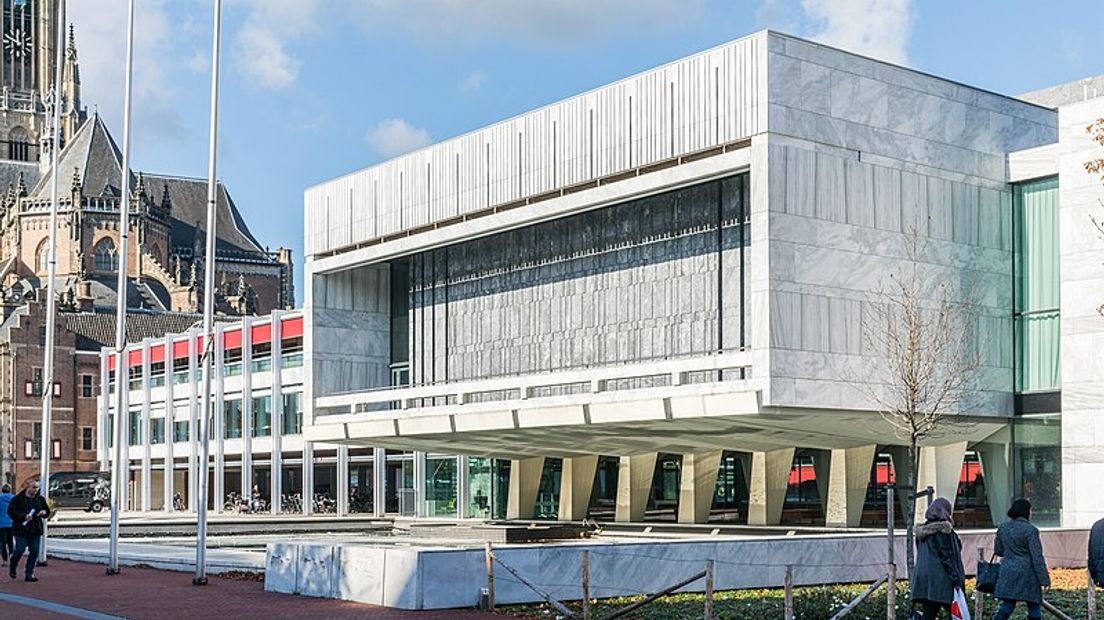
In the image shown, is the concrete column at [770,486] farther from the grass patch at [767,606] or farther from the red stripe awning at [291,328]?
the red stripe awning at [291,328]

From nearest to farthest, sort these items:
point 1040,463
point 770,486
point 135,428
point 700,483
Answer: point 1040,463 < point 770,486 < point 700,483 < point 135,428

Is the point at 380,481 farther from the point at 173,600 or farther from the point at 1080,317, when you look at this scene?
the point at 173,600

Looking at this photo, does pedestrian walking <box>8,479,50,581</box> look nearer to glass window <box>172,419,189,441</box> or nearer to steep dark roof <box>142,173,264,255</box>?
glass window <box>172,419,189,441</box>

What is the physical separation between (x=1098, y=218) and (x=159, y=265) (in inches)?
4143

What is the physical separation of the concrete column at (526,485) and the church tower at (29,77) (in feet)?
403

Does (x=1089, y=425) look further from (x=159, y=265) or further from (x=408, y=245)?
(x=159, y=265)

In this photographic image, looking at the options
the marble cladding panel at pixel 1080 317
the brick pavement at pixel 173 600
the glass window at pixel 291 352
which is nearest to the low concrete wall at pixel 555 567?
the brick pavement at pixel 173 600

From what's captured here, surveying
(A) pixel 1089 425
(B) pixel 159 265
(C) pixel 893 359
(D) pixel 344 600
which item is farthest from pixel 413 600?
(B) pixel 159 265

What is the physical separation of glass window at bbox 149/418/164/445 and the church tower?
8720 centimetres

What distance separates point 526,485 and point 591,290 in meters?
11.7

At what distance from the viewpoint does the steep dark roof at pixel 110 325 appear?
341 ft

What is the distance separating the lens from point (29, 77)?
173 m

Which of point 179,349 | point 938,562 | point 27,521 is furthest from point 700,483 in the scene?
point 179,349

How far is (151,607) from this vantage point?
78.3ft
